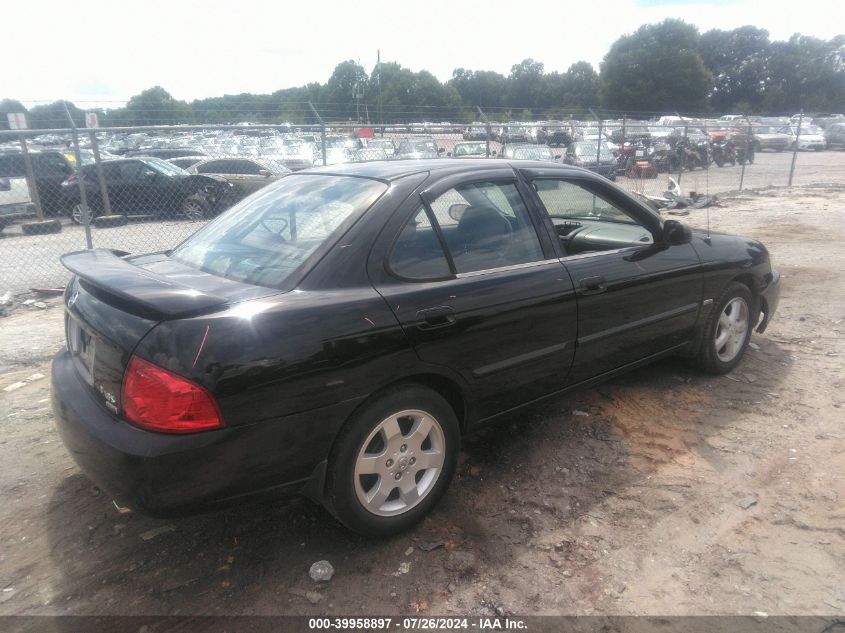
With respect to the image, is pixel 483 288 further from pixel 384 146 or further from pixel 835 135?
pixel 835 135

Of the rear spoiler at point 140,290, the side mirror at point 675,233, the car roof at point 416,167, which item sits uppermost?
the car roof at point 416,167

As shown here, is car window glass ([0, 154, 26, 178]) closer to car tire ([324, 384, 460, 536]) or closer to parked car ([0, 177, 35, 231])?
parked car ([0, 177, 35, 231])

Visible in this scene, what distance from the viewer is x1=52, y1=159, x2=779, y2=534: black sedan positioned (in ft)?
7.02

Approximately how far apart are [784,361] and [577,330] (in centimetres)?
249

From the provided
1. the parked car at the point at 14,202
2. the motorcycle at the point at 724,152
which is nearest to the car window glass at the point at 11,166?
the parked car at the point at 14,202

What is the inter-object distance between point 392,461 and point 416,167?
1.47 meters

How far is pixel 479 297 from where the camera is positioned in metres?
2.81

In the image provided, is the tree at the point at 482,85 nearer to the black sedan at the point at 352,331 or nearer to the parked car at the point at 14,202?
the parked car at the point at 14,202

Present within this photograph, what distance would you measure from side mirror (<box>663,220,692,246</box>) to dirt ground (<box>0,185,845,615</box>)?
108 centimetres

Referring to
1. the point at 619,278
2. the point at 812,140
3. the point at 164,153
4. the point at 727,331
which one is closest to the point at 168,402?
the point at 619,278

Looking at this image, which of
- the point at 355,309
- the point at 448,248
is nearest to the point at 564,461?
the point at 448,248

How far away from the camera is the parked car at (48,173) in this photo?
448 inches

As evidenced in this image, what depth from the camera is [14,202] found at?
11055 millimetres

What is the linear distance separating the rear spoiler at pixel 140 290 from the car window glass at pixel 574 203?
1.91 metres
